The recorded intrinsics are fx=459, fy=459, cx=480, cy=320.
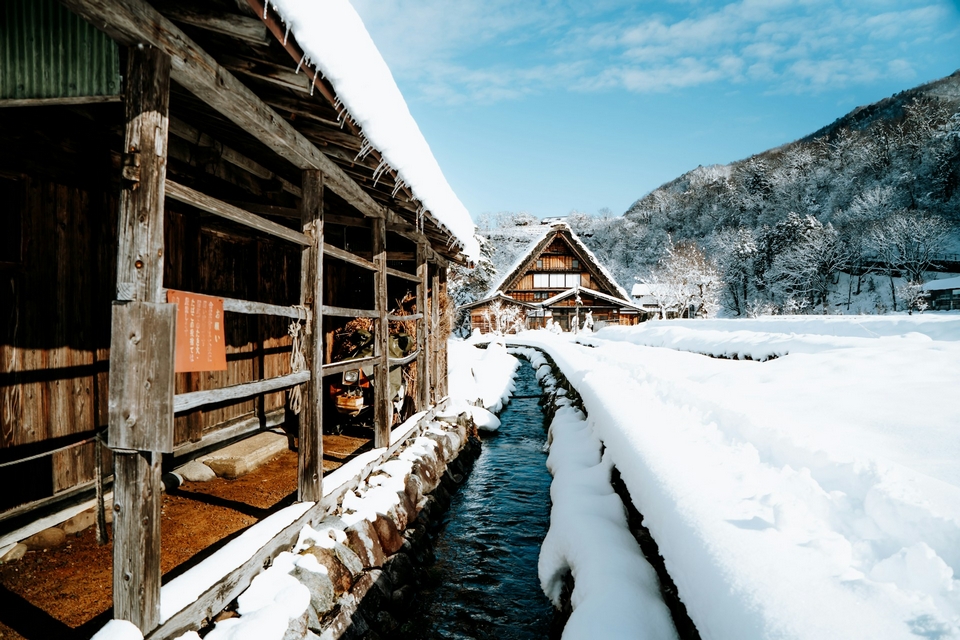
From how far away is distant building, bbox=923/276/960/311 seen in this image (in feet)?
94.8

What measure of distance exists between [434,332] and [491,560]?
14.6ft

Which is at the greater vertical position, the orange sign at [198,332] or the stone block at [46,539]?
the orange sign at [198,332]

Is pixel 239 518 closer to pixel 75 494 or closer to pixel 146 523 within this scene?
pixel 75 494

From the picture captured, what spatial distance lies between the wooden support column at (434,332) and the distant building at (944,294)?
35615 millimetres

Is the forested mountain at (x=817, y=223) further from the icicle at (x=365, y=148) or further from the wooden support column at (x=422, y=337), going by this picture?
the icicle at (x=365, y=148)

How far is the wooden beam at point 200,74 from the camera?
6.60 feet

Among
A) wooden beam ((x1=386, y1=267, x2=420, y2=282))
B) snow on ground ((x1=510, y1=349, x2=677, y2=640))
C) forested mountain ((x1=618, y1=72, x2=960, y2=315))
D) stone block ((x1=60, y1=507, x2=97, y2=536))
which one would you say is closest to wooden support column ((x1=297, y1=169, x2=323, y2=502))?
stone block ((x1=60, y1=507, x2=97, y2=536))

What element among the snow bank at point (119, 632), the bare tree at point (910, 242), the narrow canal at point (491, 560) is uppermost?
the bare tree at point (910, 242)

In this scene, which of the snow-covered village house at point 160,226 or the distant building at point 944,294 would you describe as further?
the distant building at point 944,294

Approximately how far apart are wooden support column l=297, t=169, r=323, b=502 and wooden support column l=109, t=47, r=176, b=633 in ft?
4.97

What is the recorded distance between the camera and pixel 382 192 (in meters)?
4.97

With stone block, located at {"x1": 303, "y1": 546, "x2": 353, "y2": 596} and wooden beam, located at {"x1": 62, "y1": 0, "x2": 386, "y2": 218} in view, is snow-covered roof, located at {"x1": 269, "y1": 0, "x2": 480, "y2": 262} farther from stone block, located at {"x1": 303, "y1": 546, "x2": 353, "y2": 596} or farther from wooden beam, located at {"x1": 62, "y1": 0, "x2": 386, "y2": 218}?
stone block, located at {"x1": 303, "y1": 546, "x2": 353, "y2": 596}

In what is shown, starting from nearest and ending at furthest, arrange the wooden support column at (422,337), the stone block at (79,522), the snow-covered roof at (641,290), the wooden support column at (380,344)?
the stone block at (79,522)
the wooden support column at (380,344)
the wooden support column at (422,337)
the snow-covered roof at (641,290)

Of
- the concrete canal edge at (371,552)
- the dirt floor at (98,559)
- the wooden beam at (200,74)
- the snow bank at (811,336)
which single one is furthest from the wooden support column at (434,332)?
the snow bank at (811,336)
